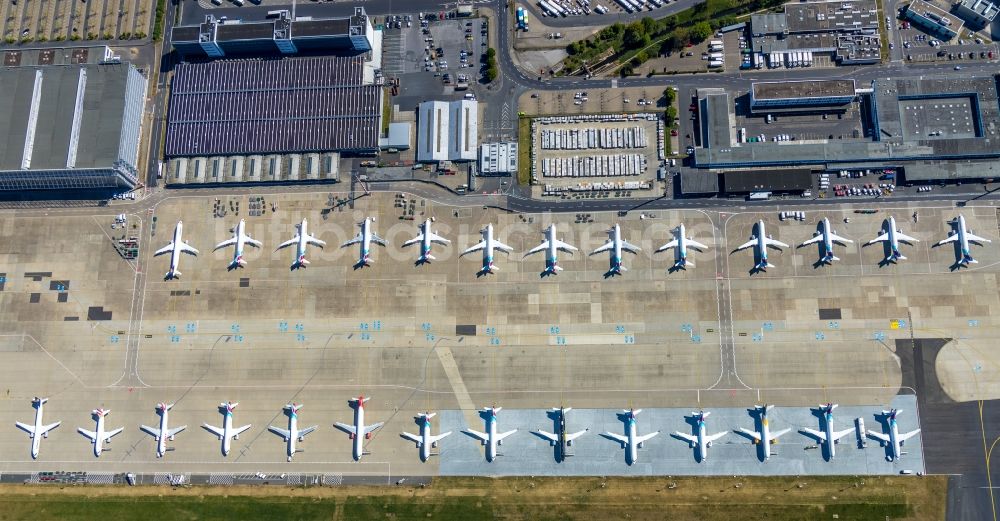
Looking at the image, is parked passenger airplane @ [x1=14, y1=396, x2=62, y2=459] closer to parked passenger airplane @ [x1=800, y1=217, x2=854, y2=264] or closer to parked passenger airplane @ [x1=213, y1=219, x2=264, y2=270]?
parked passenger airplane @ [x1=213, y1=219, x2=264, y2=270]

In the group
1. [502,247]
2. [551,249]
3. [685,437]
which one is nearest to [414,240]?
[502,247]

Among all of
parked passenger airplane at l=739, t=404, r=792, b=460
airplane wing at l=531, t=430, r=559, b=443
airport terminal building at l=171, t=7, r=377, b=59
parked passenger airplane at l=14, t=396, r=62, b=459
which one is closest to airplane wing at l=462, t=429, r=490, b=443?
airplane wing at l=531, t=430, r=559, b=443

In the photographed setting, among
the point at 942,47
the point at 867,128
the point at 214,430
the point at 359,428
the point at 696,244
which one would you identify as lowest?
the point at 214,430

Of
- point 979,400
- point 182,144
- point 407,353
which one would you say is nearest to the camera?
point 979,400

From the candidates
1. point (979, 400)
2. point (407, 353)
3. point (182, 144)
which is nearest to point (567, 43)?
point (407, 353)

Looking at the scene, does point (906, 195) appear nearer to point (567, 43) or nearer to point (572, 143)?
point (572, 143)

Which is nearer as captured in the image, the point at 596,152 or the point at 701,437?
the point at 701,437

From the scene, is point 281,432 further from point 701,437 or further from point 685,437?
point 701,437
